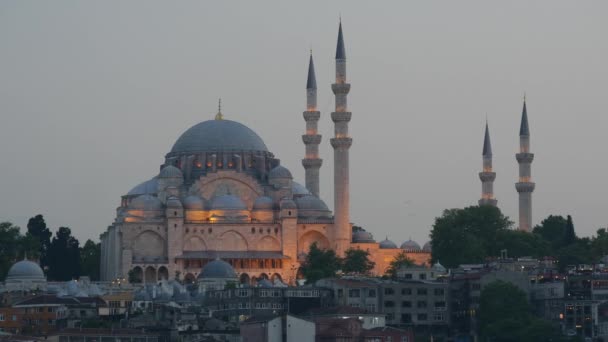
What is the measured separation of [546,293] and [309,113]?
31475 mm

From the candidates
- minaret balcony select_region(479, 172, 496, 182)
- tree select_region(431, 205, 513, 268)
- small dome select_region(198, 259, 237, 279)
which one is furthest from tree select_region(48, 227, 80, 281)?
minaret balcony select_region(479, 172, 496, 182)

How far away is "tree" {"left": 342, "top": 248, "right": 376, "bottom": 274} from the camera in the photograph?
122 m

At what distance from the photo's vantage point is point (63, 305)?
10731 centimetres

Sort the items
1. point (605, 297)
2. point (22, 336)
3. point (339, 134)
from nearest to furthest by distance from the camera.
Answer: point (22, 336) → point (605, 297) → point (339, 134)

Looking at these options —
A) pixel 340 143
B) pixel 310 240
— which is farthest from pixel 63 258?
pixel 340 143

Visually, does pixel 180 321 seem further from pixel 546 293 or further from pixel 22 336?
pixel 546 293

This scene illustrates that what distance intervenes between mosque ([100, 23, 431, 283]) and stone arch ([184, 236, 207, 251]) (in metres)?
0.06

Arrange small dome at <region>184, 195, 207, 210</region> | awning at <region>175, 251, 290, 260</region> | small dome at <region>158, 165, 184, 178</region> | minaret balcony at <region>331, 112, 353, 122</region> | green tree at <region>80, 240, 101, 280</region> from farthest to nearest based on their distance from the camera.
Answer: green tree at <region>80, 240, 101, 280</region>
small dome at <region>158, 165, 184, 178</region>
small dome at <region>184, 195, 207, 210</region>
minaret balcony at <region>331, 112, 353, 122</region>
awning at <region>175, 251, 290, 260</region>

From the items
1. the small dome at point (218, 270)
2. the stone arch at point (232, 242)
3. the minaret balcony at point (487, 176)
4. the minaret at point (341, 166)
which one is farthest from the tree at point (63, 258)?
the minaret balcony at point (487, 176)

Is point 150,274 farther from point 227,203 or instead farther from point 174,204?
point 227,203

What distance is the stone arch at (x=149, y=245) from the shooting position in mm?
127375

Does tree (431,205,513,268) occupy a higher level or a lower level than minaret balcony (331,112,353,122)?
lower

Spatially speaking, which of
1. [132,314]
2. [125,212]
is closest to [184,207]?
[125,212]

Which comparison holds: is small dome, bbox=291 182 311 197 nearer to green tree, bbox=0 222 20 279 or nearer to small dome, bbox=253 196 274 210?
small dome, bbox=253 196 274 210
